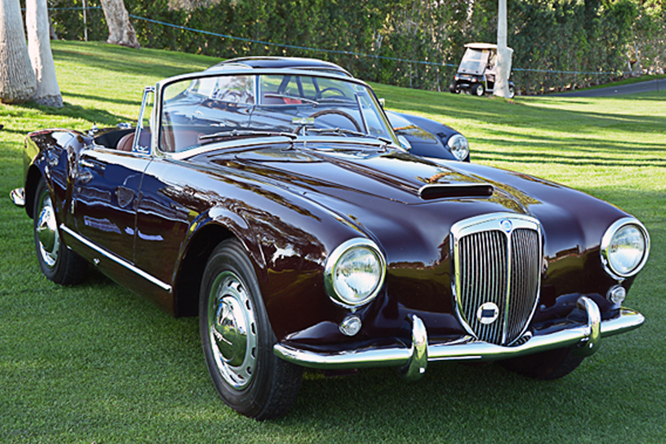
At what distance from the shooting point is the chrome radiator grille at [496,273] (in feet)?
8.87

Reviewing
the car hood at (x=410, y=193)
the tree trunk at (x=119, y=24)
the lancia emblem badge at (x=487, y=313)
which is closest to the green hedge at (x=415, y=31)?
the tree trunk at (x=119, y=24)

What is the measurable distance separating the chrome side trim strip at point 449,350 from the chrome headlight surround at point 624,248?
0.78 ft

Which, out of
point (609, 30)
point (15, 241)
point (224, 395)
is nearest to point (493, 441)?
point (224, 395)

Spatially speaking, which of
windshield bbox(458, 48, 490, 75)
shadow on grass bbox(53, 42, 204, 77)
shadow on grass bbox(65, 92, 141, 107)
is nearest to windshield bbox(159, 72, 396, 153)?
shadow on grass bbox(65, 92, 141, 107)

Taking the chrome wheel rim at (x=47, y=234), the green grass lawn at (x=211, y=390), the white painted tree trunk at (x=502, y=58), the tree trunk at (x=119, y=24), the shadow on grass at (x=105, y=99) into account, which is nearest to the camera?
the green grass lawn at (x=211, y=390)

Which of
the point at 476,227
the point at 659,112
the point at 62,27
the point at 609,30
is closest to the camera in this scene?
the point at 476,227

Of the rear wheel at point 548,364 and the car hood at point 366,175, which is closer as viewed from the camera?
the car hood at point 366,175

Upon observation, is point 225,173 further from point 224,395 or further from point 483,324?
point 483,324

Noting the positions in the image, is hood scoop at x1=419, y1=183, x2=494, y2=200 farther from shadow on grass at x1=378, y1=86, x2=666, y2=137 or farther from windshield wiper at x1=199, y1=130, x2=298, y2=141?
shadow on grass at x1=378, y1=86, x2=666, y2=137

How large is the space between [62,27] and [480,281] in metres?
32.2

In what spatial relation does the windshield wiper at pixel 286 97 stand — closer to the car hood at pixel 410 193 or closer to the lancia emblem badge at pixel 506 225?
the car hood at pixel 410 193

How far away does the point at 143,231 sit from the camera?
351 cm

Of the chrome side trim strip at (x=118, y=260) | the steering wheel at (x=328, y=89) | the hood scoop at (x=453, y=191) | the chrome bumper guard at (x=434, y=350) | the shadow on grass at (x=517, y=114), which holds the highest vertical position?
the steering wheel at (x=328, y=89)

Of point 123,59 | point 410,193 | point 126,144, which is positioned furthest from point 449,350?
point 123,59
